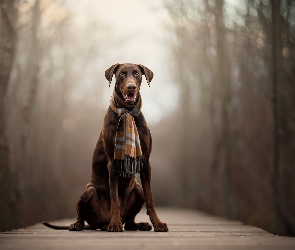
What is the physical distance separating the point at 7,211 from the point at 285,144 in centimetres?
483

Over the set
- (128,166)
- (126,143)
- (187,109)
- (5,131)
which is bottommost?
(128,166)

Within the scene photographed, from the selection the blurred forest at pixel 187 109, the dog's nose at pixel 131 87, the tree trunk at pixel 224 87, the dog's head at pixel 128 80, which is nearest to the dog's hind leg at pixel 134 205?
the dog's head at pixel 128 80

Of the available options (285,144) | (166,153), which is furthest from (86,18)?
(285,144)

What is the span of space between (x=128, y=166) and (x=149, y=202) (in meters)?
0.41

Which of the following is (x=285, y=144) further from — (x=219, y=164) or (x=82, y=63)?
(x=82, y=63)

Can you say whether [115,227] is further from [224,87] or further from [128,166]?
[224,87]

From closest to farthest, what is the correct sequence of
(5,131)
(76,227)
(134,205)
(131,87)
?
1. (131,87)
2. (76,227)
3. (134,205)
4. (5,131)

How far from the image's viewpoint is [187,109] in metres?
21.8

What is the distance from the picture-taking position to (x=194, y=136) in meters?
21.3

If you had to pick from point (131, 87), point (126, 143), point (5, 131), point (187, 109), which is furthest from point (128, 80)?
point (187, 109)

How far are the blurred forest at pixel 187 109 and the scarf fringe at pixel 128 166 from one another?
7.10 feet

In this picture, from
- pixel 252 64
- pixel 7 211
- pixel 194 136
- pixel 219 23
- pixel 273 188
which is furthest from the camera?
pixel 194 136

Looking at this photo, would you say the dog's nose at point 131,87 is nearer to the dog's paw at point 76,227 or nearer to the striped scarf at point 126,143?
the striped scarf at point 126,143

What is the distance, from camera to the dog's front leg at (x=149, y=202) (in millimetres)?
5684
